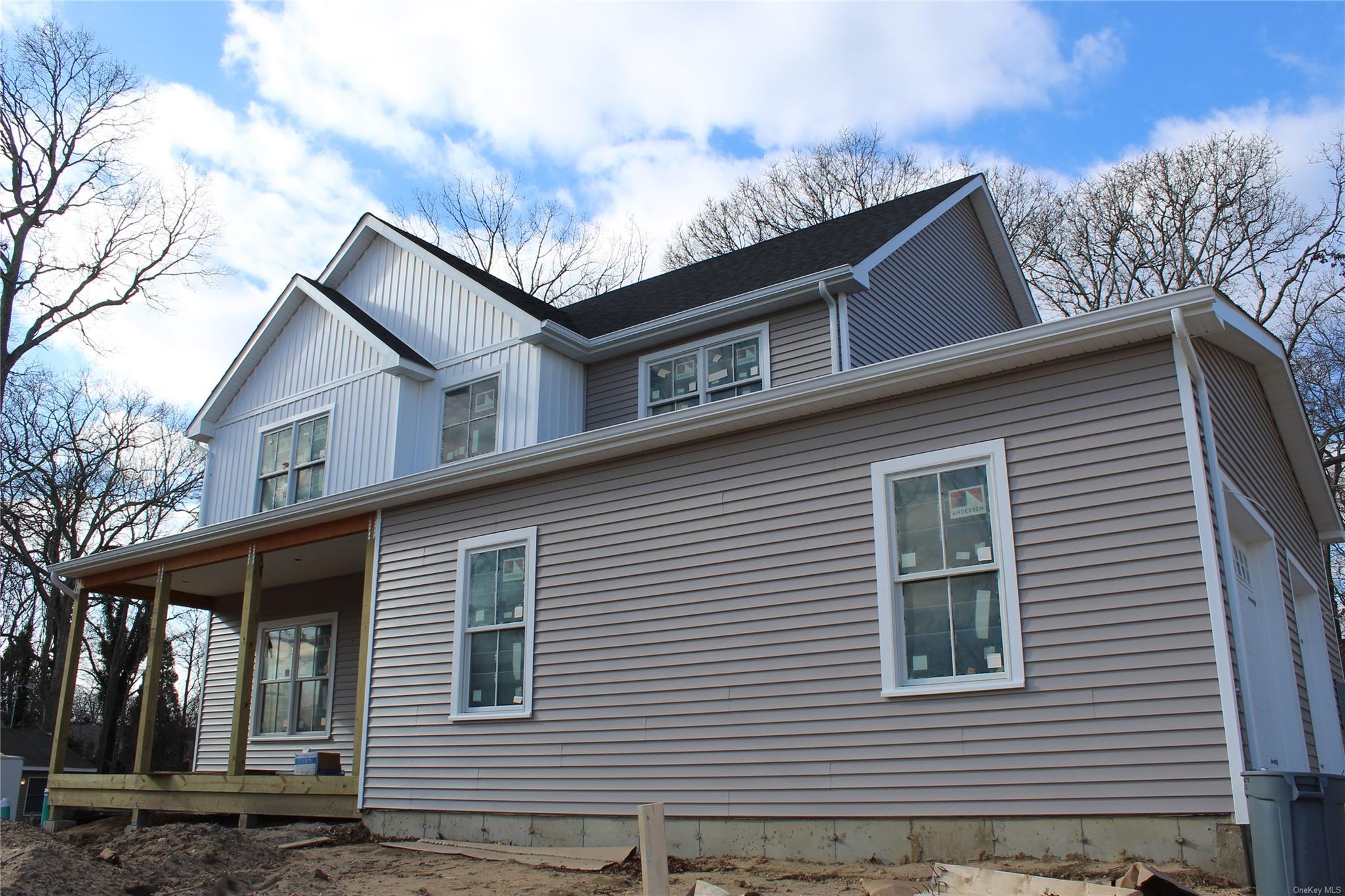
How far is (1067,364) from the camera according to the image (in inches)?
295

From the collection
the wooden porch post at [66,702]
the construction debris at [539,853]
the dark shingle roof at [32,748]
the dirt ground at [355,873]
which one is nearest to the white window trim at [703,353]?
the construction debris at [539,853]

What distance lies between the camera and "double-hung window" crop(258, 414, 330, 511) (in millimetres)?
15320

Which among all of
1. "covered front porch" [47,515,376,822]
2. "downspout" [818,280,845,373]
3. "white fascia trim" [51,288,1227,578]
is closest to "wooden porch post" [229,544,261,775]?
"covered front porch" [47,515,376,822]

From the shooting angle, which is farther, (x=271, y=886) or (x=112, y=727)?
(x=112, y=727)

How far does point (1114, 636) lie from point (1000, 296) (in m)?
11.3

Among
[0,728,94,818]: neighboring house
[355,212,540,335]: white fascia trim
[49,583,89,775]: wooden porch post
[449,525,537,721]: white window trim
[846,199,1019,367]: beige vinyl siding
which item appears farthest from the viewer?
[0,728,94,818]: neighboring house

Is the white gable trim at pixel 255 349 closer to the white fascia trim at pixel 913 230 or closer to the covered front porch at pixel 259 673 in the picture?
the covered front porch at pixel 259 673

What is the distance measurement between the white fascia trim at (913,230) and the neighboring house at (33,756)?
71.0ft

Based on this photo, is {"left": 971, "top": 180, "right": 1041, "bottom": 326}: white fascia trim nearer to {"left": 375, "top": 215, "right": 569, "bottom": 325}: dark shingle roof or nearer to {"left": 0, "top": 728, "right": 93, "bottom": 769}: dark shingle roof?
{"left": 375, "top": 215, "right": 569, "bottom": 325}: dark shingle roof

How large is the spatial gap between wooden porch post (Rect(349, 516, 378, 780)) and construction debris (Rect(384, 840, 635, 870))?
1.42 metres

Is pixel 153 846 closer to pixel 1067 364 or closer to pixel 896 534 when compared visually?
pixel 896 534

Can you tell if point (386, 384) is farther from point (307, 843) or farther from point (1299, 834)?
point (1299, 834)

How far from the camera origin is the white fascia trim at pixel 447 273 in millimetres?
14008

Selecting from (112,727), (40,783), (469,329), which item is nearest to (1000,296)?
(469,329)
